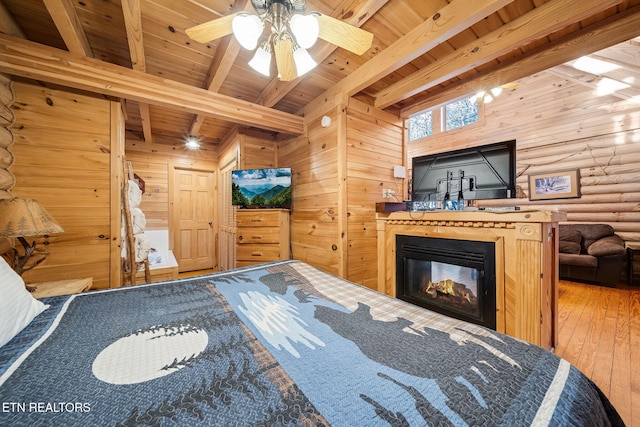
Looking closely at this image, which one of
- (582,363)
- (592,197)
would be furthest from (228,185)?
(592,197)

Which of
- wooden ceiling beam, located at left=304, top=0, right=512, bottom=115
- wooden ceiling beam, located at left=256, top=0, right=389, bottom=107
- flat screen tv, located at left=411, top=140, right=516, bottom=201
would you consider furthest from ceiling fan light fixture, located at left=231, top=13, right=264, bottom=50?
flat screen tv, located at left=411, top=140, right=516, bottom=201

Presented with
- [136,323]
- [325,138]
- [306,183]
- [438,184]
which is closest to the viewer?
[136,323]

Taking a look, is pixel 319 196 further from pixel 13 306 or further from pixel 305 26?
pixel 13 306

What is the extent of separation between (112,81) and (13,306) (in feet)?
6.96

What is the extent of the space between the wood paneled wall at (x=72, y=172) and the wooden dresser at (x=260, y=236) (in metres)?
1.31

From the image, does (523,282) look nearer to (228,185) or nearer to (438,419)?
(438,419)

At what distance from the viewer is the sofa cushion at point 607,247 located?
326 cm

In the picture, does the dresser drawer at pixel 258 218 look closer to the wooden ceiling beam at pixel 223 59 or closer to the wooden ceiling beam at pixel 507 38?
the wooden ceiling beam at pixel 223 59

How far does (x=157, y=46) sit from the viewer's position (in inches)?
81.9

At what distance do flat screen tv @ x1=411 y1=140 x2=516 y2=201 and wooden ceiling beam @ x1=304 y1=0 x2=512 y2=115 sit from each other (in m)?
0.85

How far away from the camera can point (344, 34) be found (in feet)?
4.80

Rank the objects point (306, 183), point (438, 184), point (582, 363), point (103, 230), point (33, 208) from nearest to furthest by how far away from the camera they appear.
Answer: point (33, 208) → point (582, 363) → point (438, 184) → point (103, 230) → point (306, 183)

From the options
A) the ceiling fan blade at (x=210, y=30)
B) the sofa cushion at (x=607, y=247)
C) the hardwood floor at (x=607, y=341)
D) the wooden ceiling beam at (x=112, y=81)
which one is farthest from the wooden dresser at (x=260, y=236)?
the sofa cushion at (x=607, y=247)

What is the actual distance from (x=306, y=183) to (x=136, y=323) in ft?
8.21
